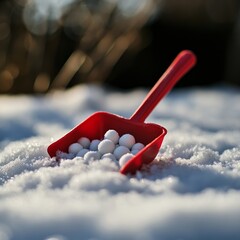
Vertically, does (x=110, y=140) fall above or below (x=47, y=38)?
below

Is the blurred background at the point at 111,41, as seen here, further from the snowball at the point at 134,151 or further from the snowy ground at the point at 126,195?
the snowball at the point at 134,151

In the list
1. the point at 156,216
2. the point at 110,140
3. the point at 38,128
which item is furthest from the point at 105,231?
the point at 38,128

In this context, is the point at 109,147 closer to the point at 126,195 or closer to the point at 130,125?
the point at 130,125

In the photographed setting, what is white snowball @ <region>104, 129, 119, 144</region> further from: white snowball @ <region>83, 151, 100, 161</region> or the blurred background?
the blurred background

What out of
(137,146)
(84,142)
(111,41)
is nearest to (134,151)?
(137,146)

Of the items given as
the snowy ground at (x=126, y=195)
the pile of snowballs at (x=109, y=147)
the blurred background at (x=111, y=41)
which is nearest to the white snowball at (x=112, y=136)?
the pile of snowballs at (x=109, y=147)

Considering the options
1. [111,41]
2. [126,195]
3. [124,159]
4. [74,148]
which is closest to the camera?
[126,195]

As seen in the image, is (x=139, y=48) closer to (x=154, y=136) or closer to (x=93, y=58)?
(x=93, y=58)
